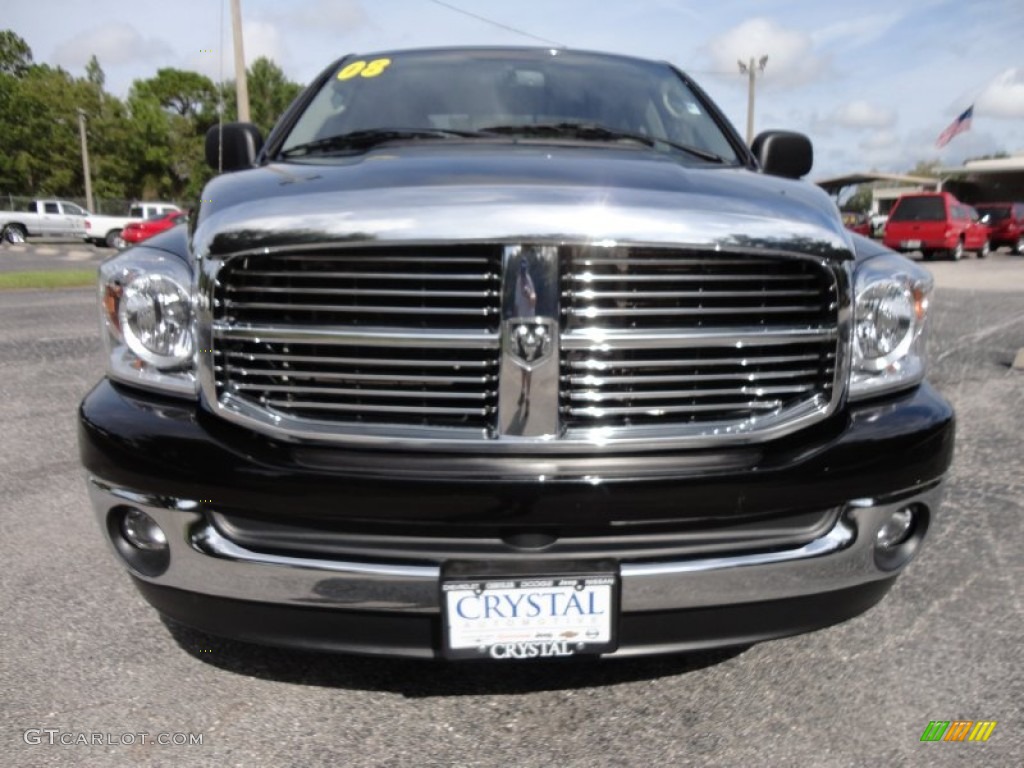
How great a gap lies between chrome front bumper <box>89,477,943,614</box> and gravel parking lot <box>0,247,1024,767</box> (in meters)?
0.42

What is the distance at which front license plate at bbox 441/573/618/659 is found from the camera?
1957mm

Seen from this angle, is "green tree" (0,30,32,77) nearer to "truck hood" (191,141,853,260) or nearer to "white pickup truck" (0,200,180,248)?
"white pickup truck" (0,200,180,248)

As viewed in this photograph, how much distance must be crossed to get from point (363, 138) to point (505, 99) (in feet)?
2.07

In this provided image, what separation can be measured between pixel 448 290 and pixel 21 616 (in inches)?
74.8

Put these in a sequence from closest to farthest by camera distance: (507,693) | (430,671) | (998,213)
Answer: (507,693) < (430,671) < (998,213)

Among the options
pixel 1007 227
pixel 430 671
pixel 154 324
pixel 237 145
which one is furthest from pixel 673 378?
pixel 1007 227

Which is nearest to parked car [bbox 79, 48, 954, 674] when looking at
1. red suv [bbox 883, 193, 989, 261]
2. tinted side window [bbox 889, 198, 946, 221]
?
red suv [bbox 883, 193, 989, 261]

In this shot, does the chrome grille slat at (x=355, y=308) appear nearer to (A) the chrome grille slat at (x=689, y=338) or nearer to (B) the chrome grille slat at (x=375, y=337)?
(B) the chrome grille slat at (x=375, y=337)

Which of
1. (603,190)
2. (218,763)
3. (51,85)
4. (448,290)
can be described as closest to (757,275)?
(603,190)

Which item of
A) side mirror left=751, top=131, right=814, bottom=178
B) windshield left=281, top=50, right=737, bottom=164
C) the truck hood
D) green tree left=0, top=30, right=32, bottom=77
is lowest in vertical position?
the truck hood

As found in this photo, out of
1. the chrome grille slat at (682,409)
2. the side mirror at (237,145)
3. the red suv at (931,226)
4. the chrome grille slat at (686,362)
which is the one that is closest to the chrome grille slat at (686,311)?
the chrome grille slat at (686,362)

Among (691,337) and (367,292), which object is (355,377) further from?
(691,337)

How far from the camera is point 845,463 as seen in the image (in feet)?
6.78

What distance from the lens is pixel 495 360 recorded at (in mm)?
1996
